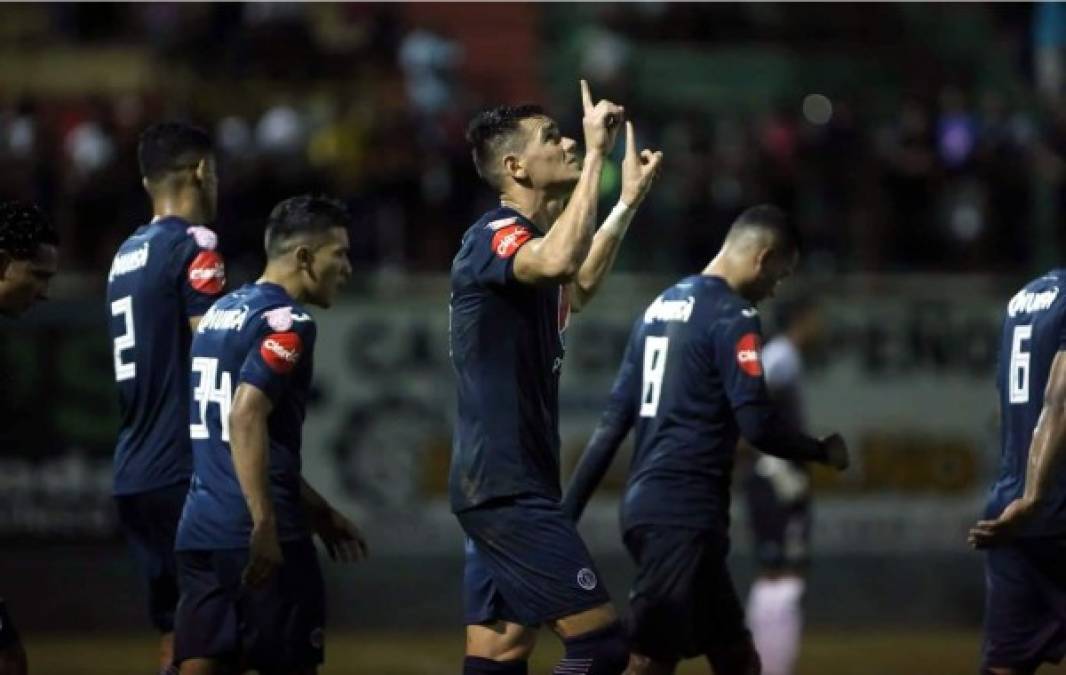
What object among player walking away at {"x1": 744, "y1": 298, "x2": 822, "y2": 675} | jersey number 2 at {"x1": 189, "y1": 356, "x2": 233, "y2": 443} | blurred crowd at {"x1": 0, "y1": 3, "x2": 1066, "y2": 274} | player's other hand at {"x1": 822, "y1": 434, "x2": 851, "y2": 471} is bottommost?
player walking away at {"x1": 744, "y1": 298, "x2": 822, "y2": 675}

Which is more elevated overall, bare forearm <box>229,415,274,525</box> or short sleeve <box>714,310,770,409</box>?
short sleeve <box>714,310,770,409</box>

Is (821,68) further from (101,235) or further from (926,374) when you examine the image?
(101,235)

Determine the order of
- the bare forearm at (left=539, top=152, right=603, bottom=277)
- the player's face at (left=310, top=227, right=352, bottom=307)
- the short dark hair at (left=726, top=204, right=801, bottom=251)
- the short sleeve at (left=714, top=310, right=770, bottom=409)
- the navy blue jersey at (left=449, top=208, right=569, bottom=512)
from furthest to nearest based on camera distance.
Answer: the short dark hair at (left=726, top=204, right=801, bottom=251), the short sleeve at (left=714, top=310, right=770, bottom=409), the player's face at (left=310, top=227, right=352, bottom=307), the navy blue jersey at (left=449, top=208, right=569, bottom=512), the bare forearm at (left=539, top=152, right=603, bottom=277)

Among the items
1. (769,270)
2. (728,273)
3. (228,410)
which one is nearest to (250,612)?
(228,410)

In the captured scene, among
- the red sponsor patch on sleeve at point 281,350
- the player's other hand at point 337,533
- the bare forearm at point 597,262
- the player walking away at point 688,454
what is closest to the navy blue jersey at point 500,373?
the bare forearm at point 597,262

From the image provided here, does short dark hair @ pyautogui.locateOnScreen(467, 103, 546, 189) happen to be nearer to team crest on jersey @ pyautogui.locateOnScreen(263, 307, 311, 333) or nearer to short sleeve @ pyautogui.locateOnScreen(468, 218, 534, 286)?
short sleeve @ pyautogui.locateOnScreen(468, 218, 534, 286)

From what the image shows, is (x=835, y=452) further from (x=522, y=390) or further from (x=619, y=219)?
(x=522, y=390)

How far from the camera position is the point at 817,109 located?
19.4 metres

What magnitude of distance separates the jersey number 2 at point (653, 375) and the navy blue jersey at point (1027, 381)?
1.49 m

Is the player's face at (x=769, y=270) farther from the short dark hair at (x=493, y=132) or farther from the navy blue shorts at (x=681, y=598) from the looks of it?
the short dark hair at (x=493, y=132)

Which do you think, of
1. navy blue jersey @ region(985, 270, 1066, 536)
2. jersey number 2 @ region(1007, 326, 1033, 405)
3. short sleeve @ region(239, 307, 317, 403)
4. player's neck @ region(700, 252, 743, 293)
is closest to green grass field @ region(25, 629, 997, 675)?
player's neck @ region(700, 252, 743, 293)

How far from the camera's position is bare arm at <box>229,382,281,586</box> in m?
8.15

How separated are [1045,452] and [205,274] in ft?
11.8

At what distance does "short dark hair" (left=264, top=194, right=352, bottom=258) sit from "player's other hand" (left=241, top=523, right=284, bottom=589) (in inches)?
47.6
